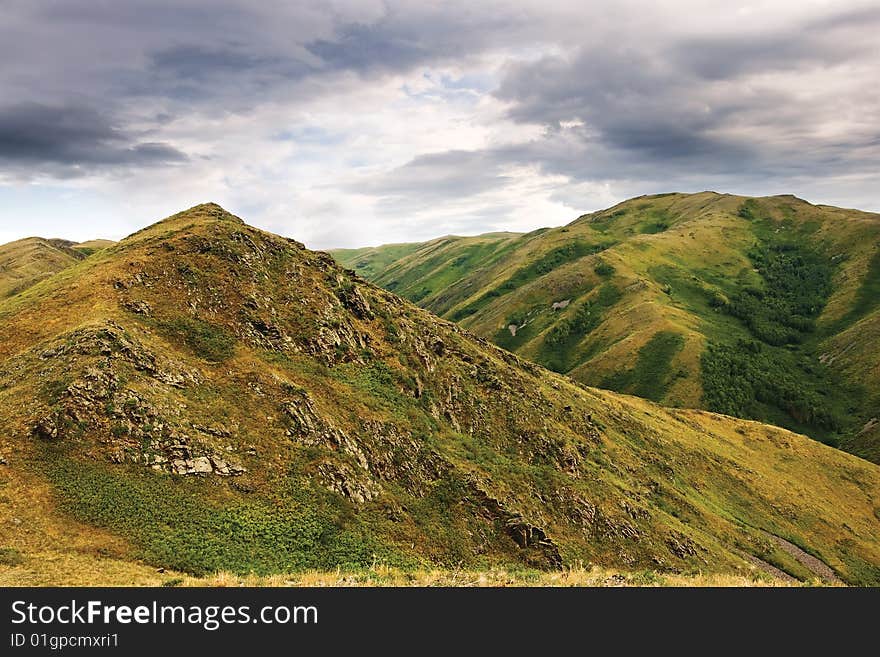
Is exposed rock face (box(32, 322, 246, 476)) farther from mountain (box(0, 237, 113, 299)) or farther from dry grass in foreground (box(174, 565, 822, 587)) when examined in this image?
mountain (box(0, 237, 113, 299))

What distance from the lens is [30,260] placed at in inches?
5856

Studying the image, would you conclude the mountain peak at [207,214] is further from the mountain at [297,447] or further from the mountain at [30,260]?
the mountain at [30,260]

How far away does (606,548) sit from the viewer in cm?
4519

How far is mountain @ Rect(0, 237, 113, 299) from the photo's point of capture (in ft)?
434

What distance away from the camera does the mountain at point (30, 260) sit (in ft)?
434

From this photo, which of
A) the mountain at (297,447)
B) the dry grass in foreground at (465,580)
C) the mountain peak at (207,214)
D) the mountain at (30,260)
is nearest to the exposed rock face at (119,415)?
the mountain at (297,447)

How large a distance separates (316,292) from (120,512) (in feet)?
106

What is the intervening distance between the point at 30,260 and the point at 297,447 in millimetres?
164175

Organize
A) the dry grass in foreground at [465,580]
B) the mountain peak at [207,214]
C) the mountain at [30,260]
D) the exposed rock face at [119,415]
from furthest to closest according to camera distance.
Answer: the mountain at [30,260] → the mountain peak at [207,214] → the exposed rock face at [119,415] → the dry grass in foreground at [465,580]

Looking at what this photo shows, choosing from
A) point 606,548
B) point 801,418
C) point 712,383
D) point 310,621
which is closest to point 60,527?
point 310,621

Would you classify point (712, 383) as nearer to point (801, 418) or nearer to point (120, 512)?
point (801, 418)

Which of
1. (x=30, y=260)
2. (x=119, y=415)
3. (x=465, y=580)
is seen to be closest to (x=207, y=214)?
(x=119, y=415)

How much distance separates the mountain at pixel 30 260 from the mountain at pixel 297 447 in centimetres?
9788

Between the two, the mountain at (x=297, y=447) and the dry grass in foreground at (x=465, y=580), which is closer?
the dry grass in foreground at (x=465, y=580)
